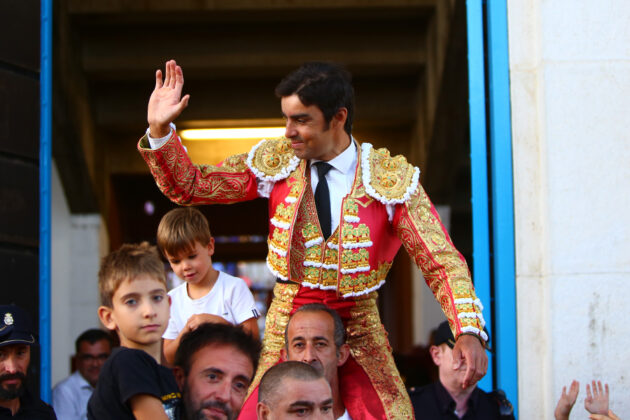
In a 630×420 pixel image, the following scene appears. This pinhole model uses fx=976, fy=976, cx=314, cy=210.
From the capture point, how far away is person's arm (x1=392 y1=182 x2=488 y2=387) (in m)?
3.39

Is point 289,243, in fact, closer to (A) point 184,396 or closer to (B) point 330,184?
(B) point 330,184

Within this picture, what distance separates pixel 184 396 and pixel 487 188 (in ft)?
9.04

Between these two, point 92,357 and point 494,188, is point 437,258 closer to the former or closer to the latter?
point 494,188

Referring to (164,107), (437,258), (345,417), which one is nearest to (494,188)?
(437,258)

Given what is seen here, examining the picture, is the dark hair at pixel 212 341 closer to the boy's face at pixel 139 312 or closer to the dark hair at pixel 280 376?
the dark hair at pixel 280 376

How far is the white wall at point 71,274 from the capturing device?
10.5 meters

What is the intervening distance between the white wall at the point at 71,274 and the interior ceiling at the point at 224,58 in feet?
0.57

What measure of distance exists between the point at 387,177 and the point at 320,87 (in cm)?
45

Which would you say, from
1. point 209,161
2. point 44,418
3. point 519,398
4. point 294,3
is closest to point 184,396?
point 44,418

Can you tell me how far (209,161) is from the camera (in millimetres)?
12047

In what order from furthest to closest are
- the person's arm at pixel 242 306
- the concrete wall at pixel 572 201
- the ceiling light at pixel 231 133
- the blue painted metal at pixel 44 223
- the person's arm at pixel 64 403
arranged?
the ceiling light at pixel 231 133 → the person's arm at pixel 64 403 → the blue painted metal at pixel 44 223 → the concrete wall at pixel 572 201 → the person's arm at pixel 242 306

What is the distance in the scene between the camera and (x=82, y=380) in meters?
6.55
